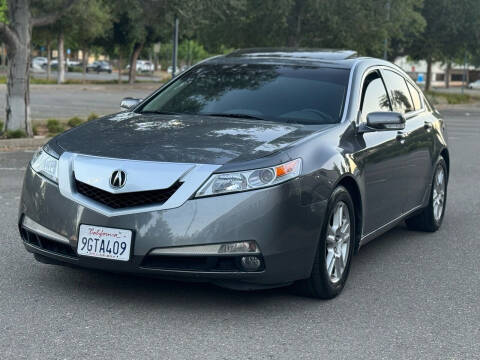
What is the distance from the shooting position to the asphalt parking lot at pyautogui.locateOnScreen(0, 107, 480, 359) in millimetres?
4430

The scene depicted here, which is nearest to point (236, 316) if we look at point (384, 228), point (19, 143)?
point (384, 228)

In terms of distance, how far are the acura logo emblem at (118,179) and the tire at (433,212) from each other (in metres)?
3.78

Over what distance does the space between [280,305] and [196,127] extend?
126 centimetres

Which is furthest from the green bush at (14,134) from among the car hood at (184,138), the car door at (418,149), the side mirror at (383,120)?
the side mirror at (383,120)

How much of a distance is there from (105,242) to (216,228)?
0.64 meters

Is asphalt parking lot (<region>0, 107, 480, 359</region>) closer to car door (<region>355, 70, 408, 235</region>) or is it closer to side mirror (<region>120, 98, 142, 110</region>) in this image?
car door (<region>355, 70, 408, 235</region>)

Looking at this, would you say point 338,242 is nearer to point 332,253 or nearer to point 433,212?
point 332,253

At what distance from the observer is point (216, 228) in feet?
15.7

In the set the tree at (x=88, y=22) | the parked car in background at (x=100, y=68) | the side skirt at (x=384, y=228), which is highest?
the tree at (x=88, y=22)

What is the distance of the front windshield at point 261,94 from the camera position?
6.07m

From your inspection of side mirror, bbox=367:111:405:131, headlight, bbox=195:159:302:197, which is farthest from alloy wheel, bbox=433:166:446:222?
headlight, bbox=195:159:302:197

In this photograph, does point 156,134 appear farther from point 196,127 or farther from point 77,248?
point 77,248

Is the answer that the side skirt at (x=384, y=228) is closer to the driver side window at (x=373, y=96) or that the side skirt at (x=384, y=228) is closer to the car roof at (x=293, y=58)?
the driver side window at (x=373, y=96)

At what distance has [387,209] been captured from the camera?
6586mm
